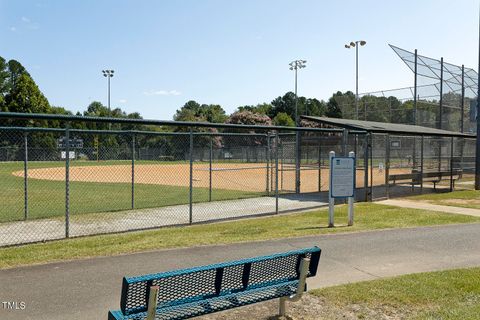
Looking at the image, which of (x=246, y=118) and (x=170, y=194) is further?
(x=246, y=118)

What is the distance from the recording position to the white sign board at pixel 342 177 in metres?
9.79

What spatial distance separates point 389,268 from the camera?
6.41 meters

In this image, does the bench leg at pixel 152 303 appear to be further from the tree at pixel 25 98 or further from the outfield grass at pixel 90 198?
the tree at pixel 25 98

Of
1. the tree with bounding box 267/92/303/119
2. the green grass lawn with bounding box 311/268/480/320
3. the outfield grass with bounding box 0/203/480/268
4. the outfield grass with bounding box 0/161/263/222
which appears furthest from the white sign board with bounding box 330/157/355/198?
the tree with bounding box 267/92/303/119

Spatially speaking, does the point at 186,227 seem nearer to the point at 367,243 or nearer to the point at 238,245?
the point at 238,245

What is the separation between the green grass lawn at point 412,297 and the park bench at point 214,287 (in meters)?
0.74

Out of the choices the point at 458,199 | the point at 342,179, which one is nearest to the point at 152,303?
the point at 342,179

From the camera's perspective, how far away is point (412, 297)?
5.04 metres

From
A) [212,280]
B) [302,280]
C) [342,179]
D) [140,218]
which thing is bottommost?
[140,218]

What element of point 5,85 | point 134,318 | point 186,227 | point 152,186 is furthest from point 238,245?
point 5,85

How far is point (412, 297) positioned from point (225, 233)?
4407 mm

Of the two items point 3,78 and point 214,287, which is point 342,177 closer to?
point 214,287

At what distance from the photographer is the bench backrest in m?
3.38

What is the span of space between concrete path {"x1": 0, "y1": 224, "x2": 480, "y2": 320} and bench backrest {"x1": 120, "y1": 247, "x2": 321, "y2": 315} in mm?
1252
